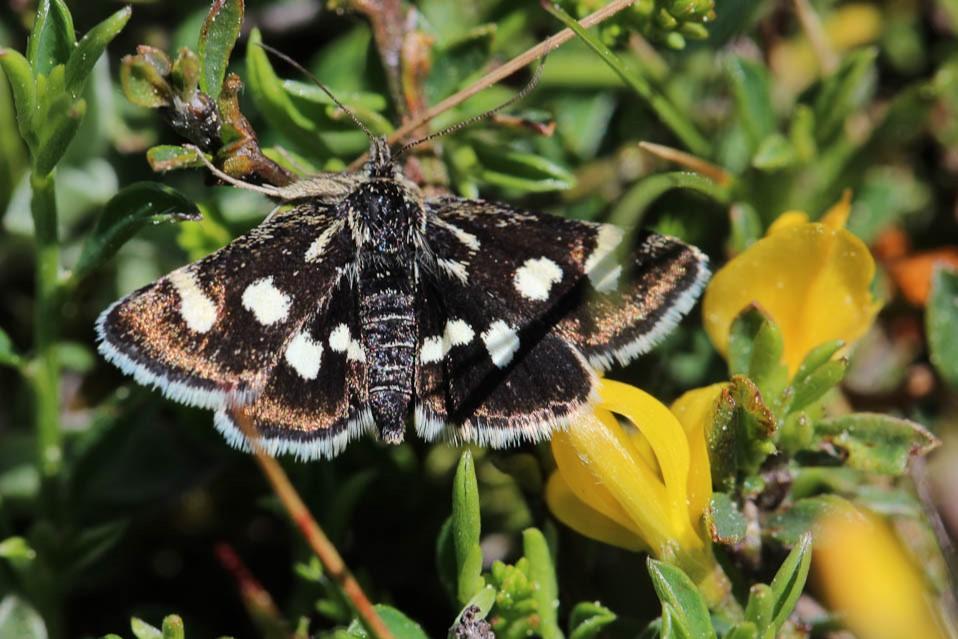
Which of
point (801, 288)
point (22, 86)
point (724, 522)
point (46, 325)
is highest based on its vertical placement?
point (22, 86)

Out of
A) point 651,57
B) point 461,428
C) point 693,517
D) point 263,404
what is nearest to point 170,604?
point 263,404

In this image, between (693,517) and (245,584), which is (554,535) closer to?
(693,517)

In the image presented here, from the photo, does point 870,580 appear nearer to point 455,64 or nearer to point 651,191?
point 651,191

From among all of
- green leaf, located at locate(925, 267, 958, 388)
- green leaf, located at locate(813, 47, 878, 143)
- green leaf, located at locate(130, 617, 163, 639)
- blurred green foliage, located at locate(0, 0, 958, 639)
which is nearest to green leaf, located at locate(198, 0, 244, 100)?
blurred green foliage, located at locate(0, 0, 958, 639)

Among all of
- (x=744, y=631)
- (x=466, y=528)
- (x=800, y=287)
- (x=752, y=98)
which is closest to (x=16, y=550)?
(x=466, y=528)

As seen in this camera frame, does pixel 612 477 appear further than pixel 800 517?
No

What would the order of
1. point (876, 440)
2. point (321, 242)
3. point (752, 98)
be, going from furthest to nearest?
point (752, 98), point (321, 242), point (876, 440)
